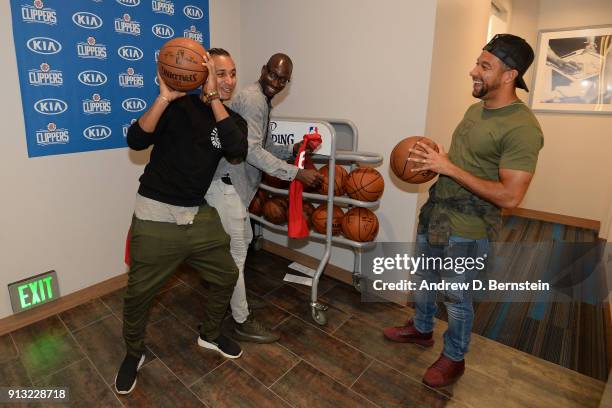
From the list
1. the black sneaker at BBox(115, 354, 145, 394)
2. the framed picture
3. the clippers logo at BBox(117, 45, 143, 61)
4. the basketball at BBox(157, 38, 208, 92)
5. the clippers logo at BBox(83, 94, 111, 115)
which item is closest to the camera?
the basketball at BBox(157, 38, 208, 92)

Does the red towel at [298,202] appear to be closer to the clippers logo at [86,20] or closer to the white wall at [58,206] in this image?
the white wall at [58,206]

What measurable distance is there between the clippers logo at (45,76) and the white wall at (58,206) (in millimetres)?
86

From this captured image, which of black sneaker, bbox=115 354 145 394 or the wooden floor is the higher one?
black sneaker, bbox=115 354 145 394

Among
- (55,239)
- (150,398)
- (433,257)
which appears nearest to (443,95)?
(433,257)

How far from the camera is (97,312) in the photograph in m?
Result: 2.66

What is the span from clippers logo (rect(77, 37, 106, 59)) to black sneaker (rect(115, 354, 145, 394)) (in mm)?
1902

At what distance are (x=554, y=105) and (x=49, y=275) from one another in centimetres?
574

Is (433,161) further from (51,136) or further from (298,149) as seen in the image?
(51,136)

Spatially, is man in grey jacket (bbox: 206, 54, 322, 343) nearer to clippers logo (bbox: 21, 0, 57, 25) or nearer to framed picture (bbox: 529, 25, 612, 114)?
clippers logo (bbox: 21, 0, 57, 25)

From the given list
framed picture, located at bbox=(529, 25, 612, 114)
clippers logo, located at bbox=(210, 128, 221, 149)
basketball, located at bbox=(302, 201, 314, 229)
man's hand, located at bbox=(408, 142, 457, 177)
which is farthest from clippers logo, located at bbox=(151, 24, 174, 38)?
framed picture, located at bbox=(529, 25, 612, 114)

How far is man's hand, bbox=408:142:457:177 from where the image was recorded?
5.99ft

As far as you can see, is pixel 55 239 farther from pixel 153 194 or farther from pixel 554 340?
pixel 554 340

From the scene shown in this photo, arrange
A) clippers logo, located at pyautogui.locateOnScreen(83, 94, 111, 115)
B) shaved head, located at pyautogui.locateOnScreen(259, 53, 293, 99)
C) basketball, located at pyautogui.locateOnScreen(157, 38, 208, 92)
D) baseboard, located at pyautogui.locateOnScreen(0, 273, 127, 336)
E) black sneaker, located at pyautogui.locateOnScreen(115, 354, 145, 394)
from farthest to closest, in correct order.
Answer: clippers logo, located at pyautogui.locateOnScreen(83, 94, 111, 115), baseboard, located at pyautogui.locateOnScreen(0, 273, 127, 336), shaved head, located at pyautogui.locateOnScreen(259, 53, 293, 99), black sneaker, located at pyautogui.locateOnScreen(115, 354, 145, 394), basketball, located at pyautogui.locateOnScreen(157, 38, 208, 92)

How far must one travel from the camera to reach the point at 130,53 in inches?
106
